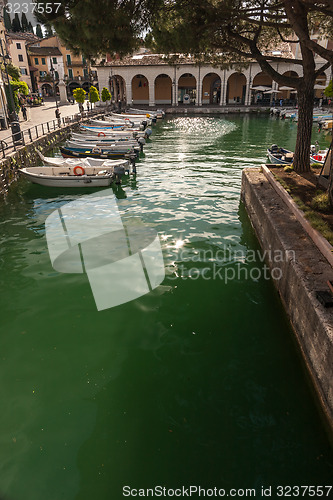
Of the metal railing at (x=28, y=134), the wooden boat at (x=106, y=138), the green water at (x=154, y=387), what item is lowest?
the green water at (x=154, y=387)

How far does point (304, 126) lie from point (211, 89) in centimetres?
5293

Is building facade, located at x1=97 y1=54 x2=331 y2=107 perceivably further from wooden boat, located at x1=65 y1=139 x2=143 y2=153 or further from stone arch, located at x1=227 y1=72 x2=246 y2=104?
wooden boat, located at x1=65 y1=139 x2=143 y2=153

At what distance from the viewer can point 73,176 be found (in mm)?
17453

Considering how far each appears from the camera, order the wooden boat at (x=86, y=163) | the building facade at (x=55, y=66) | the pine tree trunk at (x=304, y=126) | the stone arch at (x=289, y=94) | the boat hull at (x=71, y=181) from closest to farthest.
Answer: the pine tree trunk at (x=304, y=126) → the boat hull at (x=71, y=181) → the wooden boat at (x=86, y=163) → the stone arch at (x=289, y=94) → the building facade at (x=55, y=66)

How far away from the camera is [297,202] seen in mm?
9922

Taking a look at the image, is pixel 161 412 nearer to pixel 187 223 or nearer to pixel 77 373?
pixel 77 373

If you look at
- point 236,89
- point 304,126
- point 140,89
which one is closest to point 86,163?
point 304,126

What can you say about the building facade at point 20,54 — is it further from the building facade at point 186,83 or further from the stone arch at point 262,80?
the stone arch at point 262,80

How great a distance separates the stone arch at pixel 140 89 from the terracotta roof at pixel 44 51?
28910 mm

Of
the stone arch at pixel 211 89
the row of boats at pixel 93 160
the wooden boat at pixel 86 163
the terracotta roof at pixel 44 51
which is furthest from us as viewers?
the terracotta roof at pixel 44 51

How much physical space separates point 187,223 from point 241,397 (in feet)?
26.1

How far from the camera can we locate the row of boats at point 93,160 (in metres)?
17.5

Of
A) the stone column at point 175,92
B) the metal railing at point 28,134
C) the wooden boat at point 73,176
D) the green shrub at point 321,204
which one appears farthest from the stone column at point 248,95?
the green shrub at point 321,204

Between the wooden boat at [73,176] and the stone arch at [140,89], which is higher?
the stone arch at [140,89]
